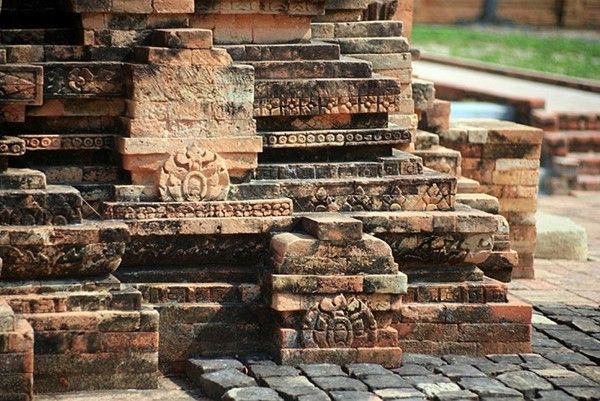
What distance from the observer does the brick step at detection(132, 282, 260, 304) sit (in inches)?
331

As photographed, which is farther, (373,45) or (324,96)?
(373,45)

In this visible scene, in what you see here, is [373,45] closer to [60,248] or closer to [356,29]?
[356,29]

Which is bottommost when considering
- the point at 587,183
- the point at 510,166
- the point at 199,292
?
the point at 587,183

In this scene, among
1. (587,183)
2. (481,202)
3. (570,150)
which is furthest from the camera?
(570,150)

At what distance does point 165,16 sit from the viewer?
872 centimetres

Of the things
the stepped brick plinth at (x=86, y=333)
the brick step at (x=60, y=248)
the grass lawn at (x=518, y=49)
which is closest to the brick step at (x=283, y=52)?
the brick step at (x=60, y=248)

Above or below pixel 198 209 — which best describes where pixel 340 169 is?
above

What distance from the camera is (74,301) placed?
794 cm

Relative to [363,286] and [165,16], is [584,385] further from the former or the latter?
[165,16]

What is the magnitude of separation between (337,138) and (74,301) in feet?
5.90

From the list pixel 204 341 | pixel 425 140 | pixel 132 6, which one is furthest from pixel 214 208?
pixel 425 140

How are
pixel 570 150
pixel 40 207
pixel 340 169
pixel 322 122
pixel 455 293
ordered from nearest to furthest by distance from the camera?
pixel 40 207, pixel 455 293, pixel 340 169, pixel 322 122, pixel 570 150

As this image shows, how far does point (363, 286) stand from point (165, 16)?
1.74 metres

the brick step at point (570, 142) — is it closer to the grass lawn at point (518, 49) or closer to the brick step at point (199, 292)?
the grass lawn at point (518, 49)
